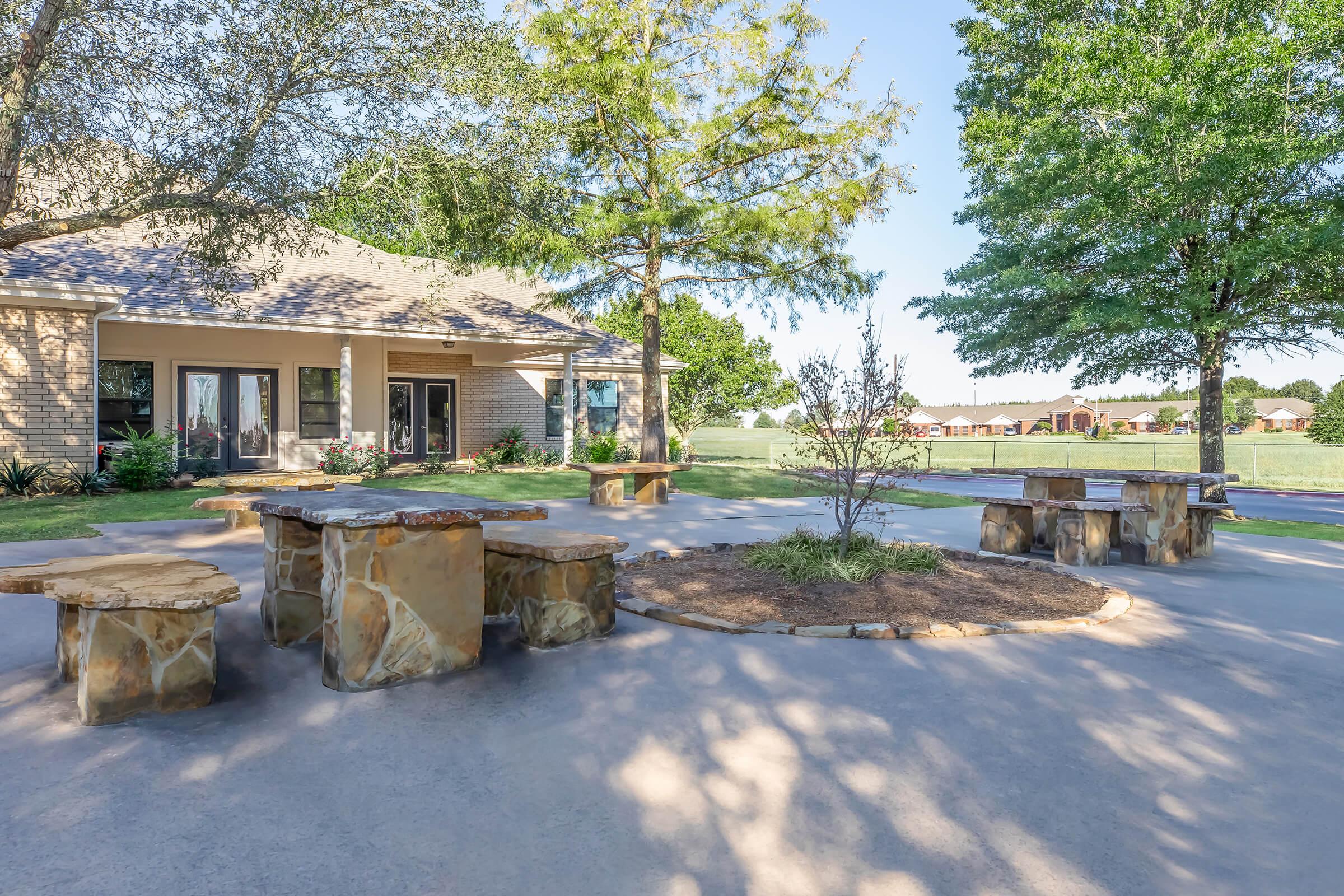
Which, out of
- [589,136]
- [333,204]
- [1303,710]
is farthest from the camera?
[589,136]

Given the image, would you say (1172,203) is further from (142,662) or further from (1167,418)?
(1167,418)

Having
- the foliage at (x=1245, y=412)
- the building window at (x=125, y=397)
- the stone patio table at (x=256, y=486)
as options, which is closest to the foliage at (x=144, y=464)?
the building window at (x=125, y=397)

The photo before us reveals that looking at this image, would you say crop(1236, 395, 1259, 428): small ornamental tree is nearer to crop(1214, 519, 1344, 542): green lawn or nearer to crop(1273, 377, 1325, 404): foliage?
crop(1273, 377, 1325, 404): foliage

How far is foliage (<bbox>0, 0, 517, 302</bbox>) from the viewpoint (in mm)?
8656

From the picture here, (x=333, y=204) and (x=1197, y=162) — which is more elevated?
(x=1197, y=162)

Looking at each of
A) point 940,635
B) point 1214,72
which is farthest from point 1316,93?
point 940,635

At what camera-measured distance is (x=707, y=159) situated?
14.3m

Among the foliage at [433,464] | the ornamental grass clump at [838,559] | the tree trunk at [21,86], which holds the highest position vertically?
the tree trunk at [21,86]

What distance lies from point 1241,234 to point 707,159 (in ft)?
29.9

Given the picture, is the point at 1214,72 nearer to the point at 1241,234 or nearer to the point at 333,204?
the point at 1241,234

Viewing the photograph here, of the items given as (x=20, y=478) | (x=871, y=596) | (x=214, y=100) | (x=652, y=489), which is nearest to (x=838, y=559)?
(x=871, y=596)

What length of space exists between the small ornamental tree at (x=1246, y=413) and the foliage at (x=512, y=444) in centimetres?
8591

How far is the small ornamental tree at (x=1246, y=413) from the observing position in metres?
81.7

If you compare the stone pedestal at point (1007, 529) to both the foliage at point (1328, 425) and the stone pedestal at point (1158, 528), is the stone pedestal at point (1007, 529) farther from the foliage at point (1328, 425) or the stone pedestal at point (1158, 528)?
the foliage at point (1328, 425)
